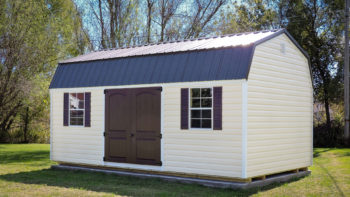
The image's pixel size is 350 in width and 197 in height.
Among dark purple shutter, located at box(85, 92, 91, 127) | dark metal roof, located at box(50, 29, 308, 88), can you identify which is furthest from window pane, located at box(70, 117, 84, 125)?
dark metal roof, located at box(50, 29, 308, 88)

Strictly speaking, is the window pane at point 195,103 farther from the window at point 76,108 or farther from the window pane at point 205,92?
the window at point 76,108

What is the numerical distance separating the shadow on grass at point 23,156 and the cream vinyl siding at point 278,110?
9.33m

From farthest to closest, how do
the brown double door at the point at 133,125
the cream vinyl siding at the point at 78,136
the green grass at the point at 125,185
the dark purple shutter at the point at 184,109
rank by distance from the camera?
1. the cream vinyl siding at the point at 78,136
2. the brown double door at the point at 133,125
3. the dark purple shutter at the point at 184,109
4. the green grass at the point at 125,185

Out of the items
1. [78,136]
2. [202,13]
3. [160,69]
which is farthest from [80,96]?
[202,13]

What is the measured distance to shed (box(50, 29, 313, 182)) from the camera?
34.7 feet

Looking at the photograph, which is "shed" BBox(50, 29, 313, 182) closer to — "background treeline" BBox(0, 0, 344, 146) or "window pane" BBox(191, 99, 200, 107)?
"window pane" BBox(191, 99, 200, 107)

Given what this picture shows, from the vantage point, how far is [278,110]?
1159 centimetres

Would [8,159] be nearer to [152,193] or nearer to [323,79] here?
[152,193]

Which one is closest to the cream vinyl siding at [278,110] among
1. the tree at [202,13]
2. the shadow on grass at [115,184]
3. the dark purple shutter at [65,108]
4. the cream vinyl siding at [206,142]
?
the cream vinyl siding at [206,142]

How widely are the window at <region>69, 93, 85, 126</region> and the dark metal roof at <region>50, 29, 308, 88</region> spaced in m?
0.36

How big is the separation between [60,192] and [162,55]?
4419mm

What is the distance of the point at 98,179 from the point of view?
11.8m

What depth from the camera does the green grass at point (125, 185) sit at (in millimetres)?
9812

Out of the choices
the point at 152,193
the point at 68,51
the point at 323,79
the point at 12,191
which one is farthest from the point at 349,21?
the point at 12,191
